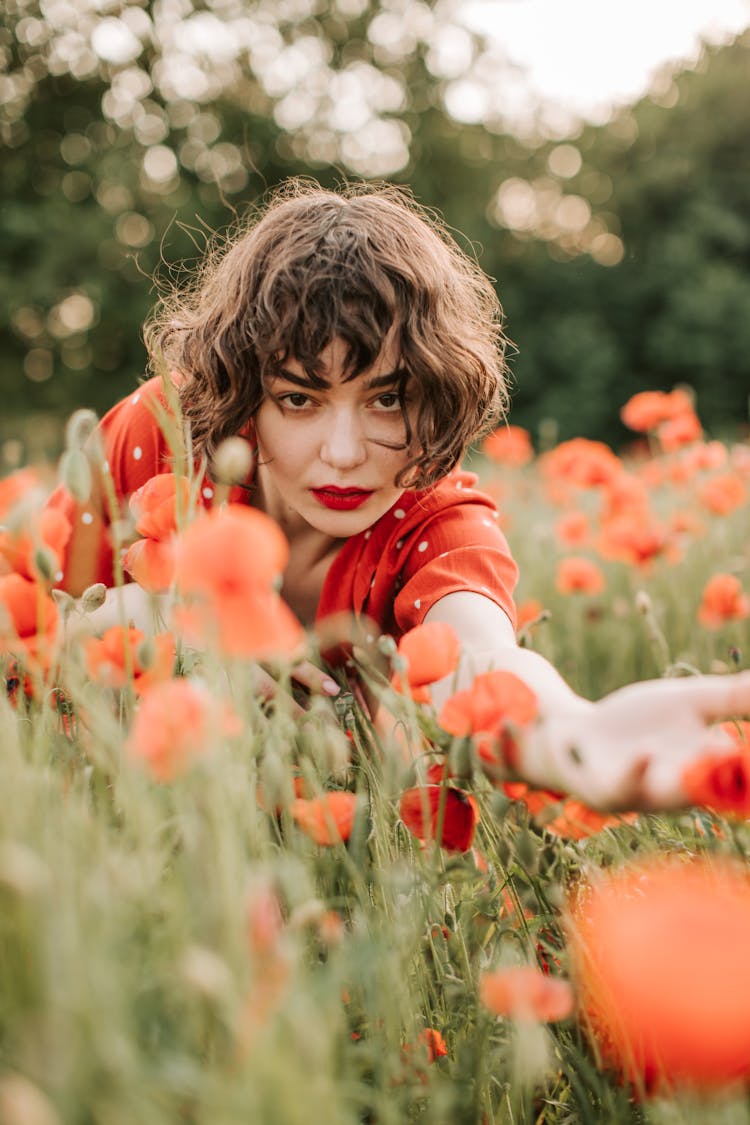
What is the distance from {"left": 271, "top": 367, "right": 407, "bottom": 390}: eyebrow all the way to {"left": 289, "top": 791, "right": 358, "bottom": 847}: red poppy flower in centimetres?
60

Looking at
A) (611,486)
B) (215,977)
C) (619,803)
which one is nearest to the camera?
(215,977)

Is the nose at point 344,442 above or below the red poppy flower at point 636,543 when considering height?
above

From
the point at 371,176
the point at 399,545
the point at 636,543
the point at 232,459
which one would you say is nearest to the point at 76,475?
the point at 232,459

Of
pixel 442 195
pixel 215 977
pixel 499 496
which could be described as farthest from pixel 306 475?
pixel 442 195

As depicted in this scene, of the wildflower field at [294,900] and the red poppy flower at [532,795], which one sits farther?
the red poppy flower at [532,795]

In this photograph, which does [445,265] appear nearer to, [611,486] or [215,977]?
[611,486]

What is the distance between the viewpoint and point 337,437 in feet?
3.94

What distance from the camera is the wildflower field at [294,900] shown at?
0.47 m

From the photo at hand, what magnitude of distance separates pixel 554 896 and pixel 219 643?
0.40 meters

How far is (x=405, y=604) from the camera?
4.36 ft

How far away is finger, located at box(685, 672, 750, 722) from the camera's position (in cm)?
66

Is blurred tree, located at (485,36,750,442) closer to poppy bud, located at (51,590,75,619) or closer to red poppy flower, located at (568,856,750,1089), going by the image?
poppy bud, located at (51,590,75,619)

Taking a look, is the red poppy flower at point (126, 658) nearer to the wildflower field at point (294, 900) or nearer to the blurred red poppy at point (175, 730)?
the wildflower field at point (294, 900)

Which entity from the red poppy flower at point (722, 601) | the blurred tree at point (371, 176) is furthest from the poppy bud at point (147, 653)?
the blurred tree at point (371, 176)
